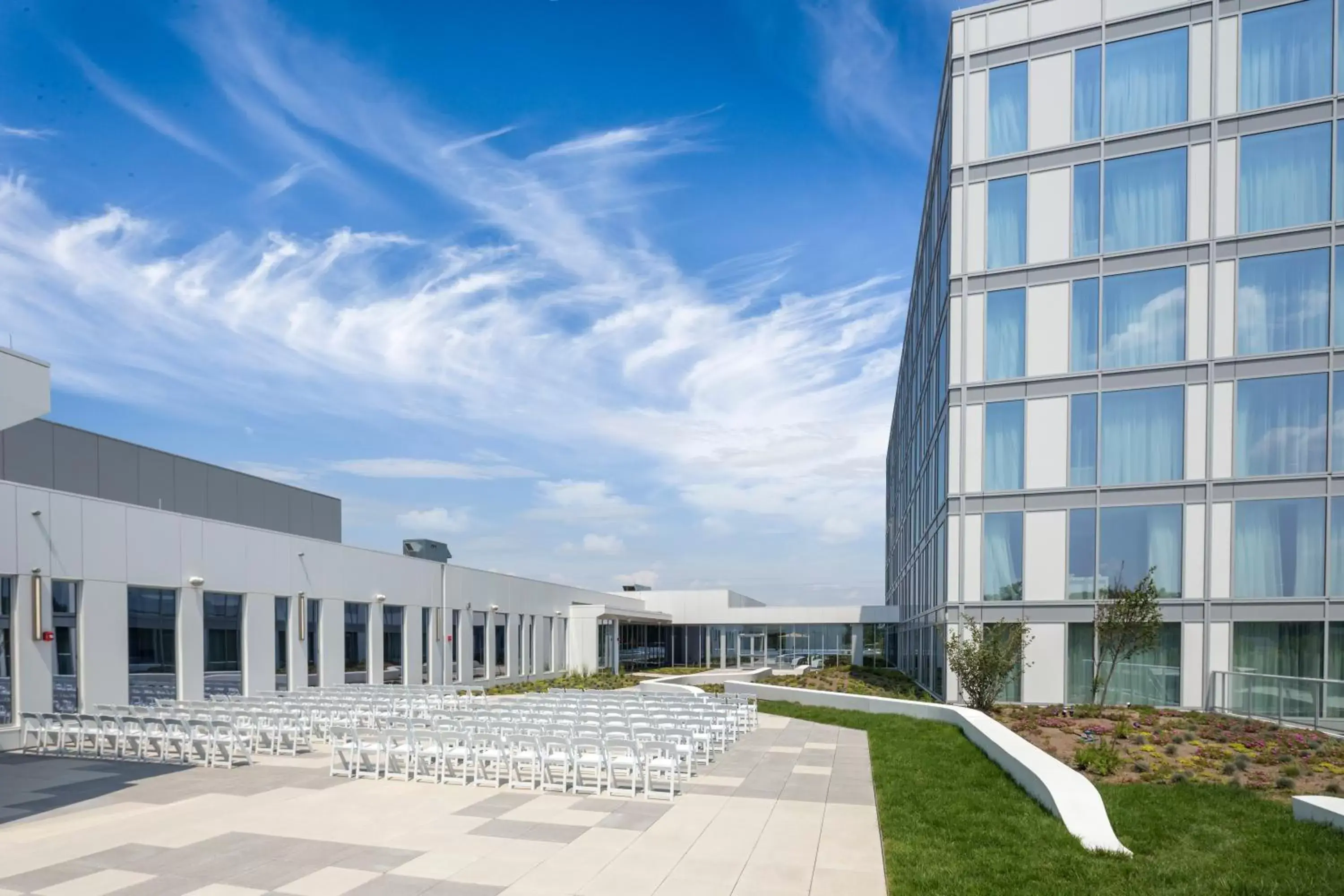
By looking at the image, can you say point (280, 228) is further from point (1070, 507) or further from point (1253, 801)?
point (1253, 801)

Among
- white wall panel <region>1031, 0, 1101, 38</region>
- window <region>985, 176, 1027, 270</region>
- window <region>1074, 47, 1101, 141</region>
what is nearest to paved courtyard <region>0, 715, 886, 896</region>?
window <region>985, 176, 1027, 270</region>

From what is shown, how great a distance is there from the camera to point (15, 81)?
17375 mm

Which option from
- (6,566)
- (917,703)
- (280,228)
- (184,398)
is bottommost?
(917,703)

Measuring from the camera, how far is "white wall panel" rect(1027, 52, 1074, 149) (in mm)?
24453

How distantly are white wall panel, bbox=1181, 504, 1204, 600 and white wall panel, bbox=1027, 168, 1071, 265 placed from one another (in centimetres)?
721

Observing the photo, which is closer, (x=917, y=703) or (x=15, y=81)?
(x=15, y=81)

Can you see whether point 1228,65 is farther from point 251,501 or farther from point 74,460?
point 251,501

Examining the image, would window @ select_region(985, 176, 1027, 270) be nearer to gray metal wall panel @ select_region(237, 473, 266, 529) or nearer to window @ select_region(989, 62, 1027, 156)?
window @ select_region(989, 62, 1027, 156)

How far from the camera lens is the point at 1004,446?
24703 mm

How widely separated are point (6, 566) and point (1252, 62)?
29.1 m

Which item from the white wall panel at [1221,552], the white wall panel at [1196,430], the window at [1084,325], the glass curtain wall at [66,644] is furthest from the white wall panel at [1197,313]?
the glass curtain wall at [66,644]

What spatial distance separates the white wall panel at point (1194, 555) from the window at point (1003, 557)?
3790 mm

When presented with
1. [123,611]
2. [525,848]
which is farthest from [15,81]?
[525,848]

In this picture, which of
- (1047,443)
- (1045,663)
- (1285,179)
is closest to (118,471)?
(1047,443)
